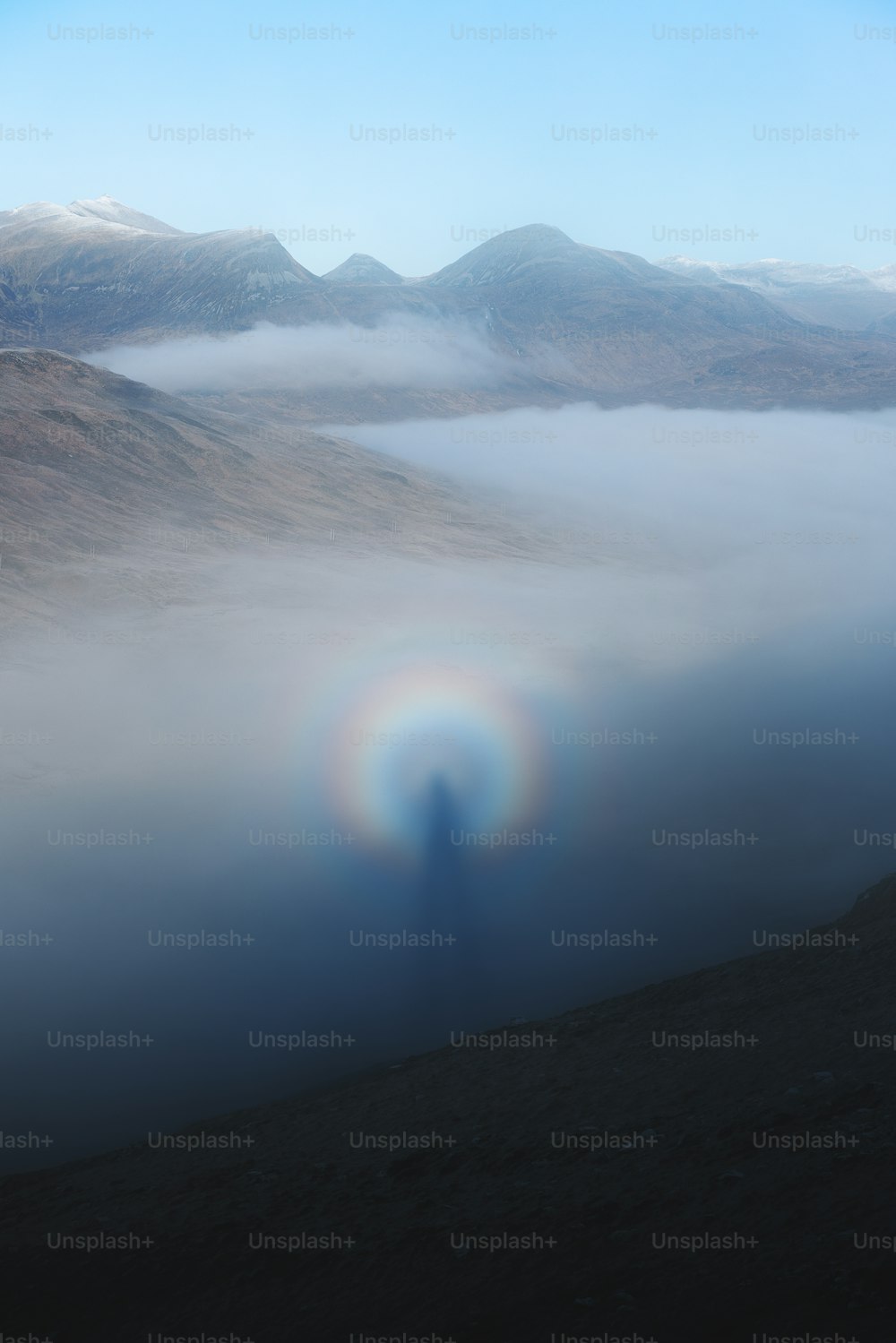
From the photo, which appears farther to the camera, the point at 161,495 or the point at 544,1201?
the point at 161,495

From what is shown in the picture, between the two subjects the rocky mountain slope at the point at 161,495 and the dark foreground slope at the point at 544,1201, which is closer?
the dark foreground slope at the point at 544,1201

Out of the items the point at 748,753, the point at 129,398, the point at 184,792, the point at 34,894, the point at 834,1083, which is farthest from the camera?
the point at 129,398

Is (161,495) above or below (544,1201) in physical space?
above

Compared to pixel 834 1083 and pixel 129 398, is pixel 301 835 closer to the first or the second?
pixel 834 1083

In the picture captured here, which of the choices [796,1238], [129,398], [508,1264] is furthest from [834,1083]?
[129,398]

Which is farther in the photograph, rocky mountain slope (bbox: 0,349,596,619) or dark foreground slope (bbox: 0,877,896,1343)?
rocky mountain slope (bbox: 0,349,596,619)

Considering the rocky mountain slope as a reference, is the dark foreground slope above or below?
below

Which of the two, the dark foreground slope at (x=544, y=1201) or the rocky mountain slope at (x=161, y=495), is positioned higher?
the rocky mountain slope at (x=161, y=495)

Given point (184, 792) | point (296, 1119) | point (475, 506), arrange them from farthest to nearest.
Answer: point (475, 506), point (184, 792), point (296, 1119)
